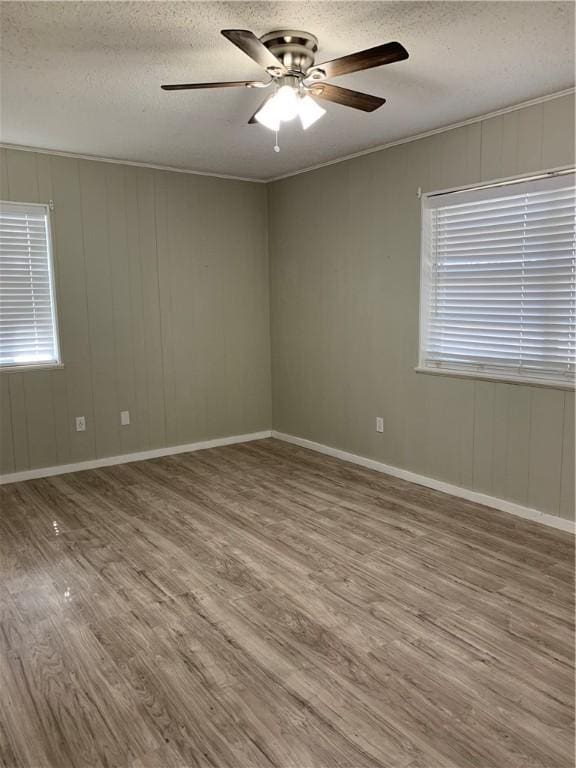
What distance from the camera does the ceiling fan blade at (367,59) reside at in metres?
2.10

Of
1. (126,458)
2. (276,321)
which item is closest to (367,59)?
(276,321)

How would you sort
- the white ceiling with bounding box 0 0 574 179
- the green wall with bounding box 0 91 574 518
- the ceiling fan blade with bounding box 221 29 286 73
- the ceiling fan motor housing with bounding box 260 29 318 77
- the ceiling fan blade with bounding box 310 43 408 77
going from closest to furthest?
the ceiling fan blade with bounding box 221 29 286 73
the ceiling fan blade with bounding box 310 43 408 77
the white ceiling with bounding box 0 0 574 179
the ceiling fan motor housing with bounding box 260 29 318 77
the green wall with bounding box 0 91 574 518

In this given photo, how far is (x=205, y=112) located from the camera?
3.44 meters

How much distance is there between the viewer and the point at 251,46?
2.11 metres

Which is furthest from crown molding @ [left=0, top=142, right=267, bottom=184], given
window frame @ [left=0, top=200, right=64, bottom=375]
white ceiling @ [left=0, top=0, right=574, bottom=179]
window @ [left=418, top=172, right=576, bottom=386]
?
window @ [left=418, top=172, right=576, bottom=386]

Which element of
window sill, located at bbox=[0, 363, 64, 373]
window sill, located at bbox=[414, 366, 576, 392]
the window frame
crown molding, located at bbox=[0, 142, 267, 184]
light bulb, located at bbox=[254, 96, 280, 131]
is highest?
crown molding, located at bbox=[0, 142, 267, 184]

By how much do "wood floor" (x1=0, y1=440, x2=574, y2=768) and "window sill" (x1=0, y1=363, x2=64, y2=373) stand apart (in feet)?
3.26

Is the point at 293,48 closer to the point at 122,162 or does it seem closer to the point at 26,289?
the point at 122,162

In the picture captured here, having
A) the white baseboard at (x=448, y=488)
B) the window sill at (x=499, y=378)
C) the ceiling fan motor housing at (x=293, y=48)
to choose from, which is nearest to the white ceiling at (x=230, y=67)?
the ceiling fan motor housing at (x=293, y=48)

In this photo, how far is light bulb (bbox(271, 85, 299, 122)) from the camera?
97.0 inches

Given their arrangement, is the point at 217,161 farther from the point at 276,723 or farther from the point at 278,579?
the point at 276,723

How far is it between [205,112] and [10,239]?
189cm

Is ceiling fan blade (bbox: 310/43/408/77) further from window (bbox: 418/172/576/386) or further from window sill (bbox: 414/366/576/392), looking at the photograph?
window sill (bbox: 414/366/576/392)

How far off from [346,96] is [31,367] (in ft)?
10.3
